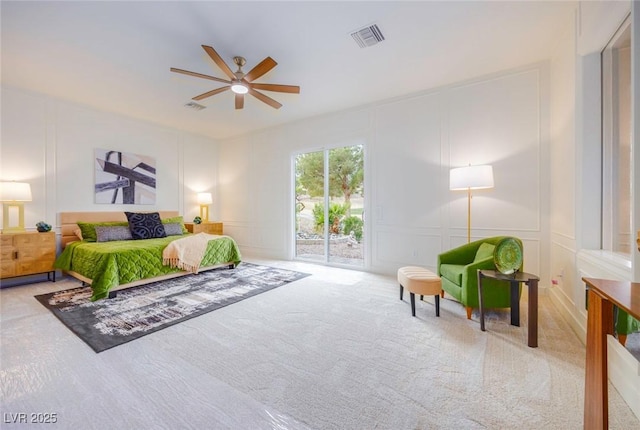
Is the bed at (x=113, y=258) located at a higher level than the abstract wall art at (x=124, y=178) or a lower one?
lower

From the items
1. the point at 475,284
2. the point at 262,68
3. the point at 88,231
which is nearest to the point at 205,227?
the point at 88,231

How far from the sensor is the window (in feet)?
6.73

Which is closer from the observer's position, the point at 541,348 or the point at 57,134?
the point at 541,348

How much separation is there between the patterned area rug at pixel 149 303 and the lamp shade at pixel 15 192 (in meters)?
A: 1.50

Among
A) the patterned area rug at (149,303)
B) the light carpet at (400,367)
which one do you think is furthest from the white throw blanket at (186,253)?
the light carpet at (400,367)

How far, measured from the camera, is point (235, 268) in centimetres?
475

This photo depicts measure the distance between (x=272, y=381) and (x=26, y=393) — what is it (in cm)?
148

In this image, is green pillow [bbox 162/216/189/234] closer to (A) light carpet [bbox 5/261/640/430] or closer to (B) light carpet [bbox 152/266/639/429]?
(A) light carpet [bbox 5/261/640/430]

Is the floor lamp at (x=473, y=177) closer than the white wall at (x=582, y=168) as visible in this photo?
No

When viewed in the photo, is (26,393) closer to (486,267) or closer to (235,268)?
(235,268)

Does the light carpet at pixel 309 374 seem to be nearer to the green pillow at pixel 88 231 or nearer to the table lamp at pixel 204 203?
the green pillow at pixel 88 231

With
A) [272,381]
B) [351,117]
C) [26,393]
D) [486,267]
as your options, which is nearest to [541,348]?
[486,267]

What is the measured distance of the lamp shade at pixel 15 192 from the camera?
11.7ft

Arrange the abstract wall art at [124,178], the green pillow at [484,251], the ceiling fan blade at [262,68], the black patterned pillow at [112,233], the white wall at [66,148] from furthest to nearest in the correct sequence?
the abstract wall art at [124,178] < the black patterned pillow at [112,233] < the white wall at [66,148] < the green pillow at [484,251] < the ceiling fan blade at [262,68]
